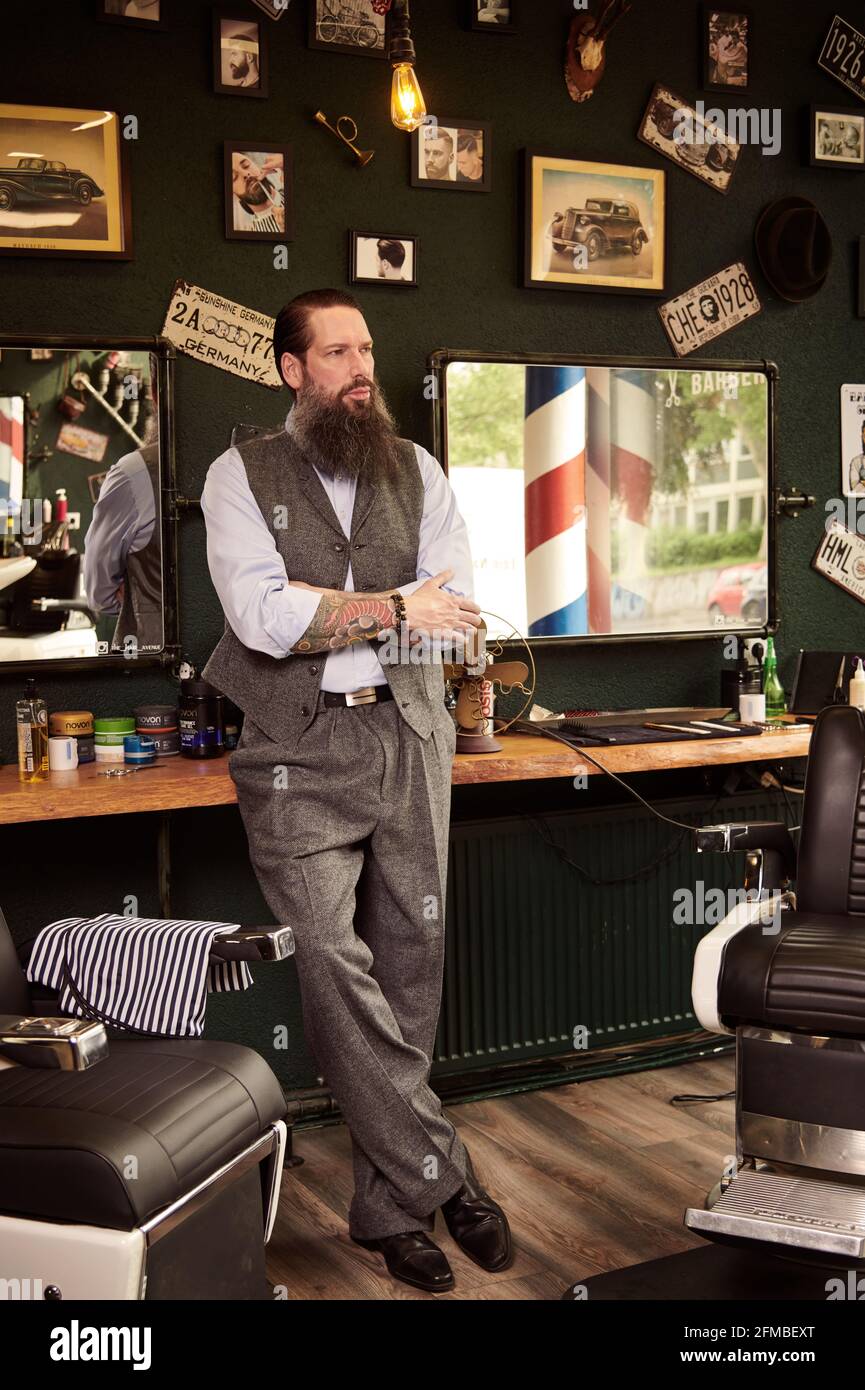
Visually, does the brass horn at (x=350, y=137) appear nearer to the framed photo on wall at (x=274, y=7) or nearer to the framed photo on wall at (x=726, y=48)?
the framed photo on wall at (x=274, y=7)

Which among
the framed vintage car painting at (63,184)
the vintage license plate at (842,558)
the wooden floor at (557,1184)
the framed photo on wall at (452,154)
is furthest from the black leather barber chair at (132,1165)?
the vintage license plate at (842,558)

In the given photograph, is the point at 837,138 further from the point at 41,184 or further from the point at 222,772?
the point at 222,772

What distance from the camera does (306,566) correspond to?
2.64 meters

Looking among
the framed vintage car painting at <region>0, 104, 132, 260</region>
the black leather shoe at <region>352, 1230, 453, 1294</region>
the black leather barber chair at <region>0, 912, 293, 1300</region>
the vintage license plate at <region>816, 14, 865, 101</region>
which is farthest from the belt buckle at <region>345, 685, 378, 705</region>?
the vintage license plate at <region>816, 14, 865, 101</region>

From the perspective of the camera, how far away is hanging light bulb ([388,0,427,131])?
3.04m

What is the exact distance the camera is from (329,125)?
339 centimetres

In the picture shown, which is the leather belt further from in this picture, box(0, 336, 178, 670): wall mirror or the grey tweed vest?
box(0, 336, 178, 670): wall mirror

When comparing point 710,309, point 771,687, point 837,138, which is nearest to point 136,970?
point 771,687

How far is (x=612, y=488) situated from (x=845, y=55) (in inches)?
60.6

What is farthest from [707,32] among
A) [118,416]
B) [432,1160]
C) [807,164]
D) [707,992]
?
[432,1160]

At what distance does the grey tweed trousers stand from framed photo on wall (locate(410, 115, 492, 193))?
1.61 metres

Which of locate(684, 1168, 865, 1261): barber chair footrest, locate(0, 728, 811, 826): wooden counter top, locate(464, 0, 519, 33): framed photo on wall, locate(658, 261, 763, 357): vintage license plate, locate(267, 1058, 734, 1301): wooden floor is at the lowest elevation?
locate(267, 1058, 734, 1301): wooden floor

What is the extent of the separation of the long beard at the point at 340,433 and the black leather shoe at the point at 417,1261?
1492mm
